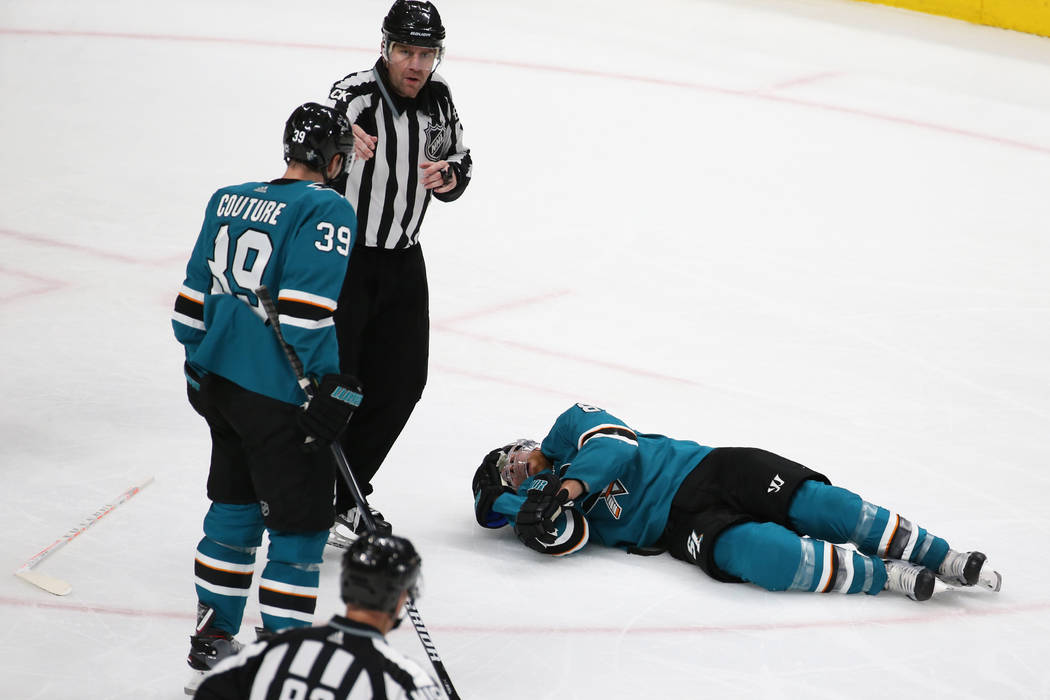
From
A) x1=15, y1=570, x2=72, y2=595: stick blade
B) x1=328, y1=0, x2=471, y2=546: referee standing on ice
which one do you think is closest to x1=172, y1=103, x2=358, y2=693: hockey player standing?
x1=15, y1=570, x2=72, y2=595: stick blade

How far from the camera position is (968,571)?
3561 mm

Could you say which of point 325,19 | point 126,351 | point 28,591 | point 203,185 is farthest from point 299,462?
point 325,19

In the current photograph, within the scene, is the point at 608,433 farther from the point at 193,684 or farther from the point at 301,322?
the point at 193,684

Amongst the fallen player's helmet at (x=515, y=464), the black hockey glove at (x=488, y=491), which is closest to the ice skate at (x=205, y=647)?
the black hockey glove at (x=488, y=491)

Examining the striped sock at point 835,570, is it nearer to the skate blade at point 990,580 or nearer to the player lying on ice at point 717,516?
the player lying on ice at point 717,516

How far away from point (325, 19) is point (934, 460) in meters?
6.33

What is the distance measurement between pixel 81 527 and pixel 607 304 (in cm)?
267

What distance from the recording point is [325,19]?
31.3ft

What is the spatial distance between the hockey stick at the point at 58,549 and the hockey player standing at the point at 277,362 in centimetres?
61

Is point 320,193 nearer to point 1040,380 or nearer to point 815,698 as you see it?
point 815,698

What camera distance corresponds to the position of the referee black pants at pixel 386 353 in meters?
3.75

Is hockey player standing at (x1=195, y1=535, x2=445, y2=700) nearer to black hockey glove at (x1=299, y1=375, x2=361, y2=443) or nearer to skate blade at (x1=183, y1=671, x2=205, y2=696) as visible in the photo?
black hockey glove at (x1=299, y1=375, x2=361, y2=443)

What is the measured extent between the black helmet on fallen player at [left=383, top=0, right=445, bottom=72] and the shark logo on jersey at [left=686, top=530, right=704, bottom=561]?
56.2 inches

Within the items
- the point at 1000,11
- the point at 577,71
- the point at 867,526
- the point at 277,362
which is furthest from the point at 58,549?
the point at 1000,11
